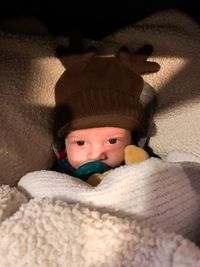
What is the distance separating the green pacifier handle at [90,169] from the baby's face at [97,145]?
14 millimetres

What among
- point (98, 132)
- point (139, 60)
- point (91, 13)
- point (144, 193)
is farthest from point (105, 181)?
point (91, 13)

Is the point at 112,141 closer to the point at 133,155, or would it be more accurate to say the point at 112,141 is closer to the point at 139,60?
the point at 133,155

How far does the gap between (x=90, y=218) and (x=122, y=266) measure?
0.08m

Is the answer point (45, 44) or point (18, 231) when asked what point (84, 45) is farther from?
point (18, 231)

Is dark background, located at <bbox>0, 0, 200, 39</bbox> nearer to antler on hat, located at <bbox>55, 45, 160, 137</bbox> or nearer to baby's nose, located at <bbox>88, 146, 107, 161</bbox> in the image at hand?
antler on hat, located at <bbox>55, 45, 160, 137</bbox>

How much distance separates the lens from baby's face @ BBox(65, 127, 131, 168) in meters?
0.98

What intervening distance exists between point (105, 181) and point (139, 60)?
0.30 metres

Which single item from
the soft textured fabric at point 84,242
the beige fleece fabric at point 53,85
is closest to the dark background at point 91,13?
the beige fleece fabric at point 53,85

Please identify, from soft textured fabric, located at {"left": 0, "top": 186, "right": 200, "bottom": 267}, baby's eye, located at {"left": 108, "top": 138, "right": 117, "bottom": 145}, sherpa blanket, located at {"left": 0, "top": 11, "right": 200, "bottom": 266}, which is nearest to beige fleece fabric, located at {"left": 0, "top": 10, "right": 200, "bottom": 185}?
sherpa blanket, located at {"left": 0, "top": 11, "right": 200, "bottom": 266}

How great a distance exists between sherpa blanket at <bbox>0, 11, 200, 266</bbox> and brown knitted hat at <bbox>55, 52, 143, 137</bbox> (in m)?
0.07

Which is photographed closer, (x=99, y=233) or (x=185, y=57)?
(x=99, y=233)

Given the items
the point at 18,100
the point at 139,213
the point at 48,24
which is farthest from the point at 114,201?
the point at 48,24

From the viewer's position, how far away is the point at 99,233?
73cm

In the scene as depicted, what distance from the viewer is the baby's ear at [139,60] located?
1.02 metres
